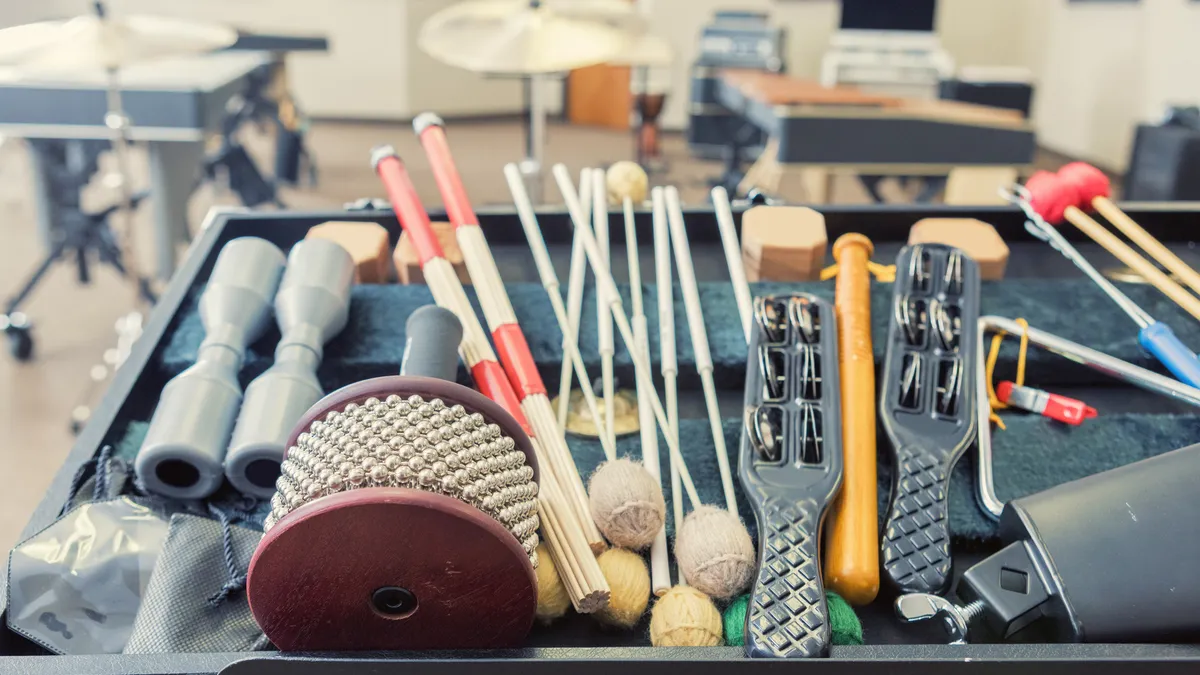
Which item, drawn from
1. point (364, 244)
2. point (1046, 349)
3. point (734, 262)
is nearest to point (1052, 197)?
point (1046, 349)

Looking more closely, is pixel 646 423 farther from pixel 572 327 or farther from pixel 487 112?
pixel 487 112

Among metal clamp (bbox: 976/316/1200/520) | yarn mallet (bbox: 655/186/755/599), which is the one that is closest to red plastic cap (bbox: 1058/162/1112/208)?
metal clamp (bbox: 976/316/1200/520)

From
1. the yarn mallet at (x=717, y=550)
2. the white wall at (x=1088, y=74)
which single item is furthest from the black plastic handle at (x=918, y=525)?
the white wall at (x=1088, y=74)

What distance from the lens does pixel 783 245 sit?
91cm

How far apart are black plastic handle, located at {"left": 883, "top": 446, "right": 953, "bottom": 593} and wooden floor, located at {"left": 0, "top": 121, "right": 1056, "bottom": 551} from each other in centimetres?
151

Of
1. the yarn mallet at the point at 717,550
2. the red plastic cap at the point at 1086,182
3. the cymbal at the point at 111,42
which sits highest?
the cymbal at the point at 111,42

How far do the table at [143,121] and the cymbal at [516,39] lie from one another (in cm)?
67

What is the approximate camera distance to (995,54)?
18.5ft

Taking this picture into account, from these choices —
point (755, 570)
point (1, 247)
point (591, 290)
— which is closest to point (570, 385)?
point (591, 290)

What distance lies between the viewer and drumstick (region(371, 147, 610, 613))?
532 millimetres

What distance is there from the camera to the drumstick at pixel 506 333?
2.01 ft

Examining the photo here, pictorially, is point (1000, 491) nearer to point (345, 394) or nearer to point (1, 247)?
point (345, 394)

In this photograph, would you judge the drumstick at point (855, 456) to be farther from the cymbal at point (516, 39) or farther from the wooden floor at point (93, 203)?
the wooden floor at point (93, 203)

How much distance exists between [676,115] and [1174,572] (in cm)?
562
